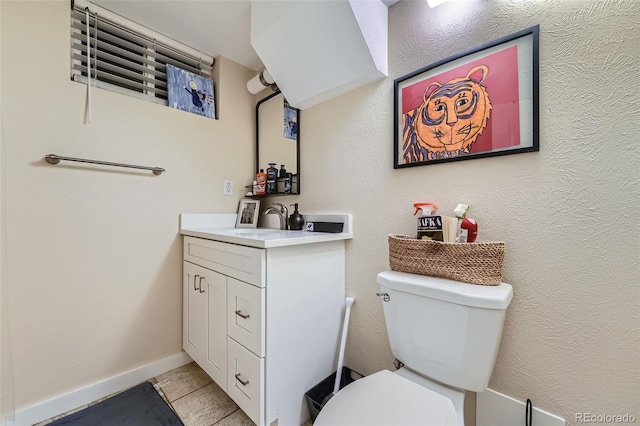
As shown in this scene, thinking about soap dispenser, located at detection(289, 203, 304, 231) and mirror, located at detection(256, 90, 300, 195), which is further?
mirror, located at detection(256, 90, 300, 195)

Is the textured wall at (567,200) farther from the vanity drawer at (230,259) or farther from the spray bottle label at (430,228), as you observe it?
the vanity drawer at (230,259)

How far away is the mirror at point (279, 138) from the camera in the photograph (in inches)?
67.6

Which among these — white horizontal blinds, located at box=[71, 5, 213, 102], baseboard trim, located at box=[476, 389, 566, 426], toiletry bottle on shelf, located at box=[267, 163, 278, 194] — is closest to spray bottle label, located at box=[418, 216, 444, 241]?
baseboard trim, located at box=[476, 389, 566, 426]

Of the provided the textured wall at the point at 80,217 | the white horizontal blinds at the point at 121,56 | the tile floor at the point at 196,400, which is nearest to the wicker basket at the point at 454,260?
the tile floor at the point at 196,400

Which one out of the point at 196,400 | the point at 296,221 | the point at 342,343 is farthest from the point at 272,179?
the point at 196,400

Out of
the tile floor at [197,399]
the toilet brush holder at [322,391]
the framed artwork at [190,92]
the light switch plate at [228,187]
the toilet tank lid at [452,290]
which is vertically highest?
the framed artwork at [190,92]

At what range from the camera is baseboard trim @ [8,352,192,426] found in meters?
1.19

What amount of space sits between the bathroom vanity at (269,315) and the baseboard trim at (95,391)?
25cm

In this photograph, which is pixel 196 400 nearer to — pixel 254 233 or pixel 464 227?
pixel 254 233

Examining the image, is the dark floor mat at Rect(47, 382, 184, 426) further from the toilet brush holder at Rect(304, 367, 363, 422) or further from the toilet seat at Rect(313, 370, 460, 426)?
the toilet seat at Rect(313, 370, 460, 426)

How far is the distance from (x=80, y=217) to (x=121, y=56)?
100 cm

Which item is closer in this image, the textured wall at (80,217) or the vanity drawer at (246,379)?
the vanity drawer at (246,379)

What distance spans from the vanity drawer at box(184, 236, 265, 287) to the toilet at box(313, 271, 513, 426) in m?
0.52

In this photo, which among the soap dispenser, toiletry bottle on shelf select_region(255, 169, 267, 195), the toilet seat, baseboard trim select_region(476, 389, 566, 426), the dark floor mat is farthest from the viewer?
toiletry bottle on shelf select_region(255, 169, 267, 195)
